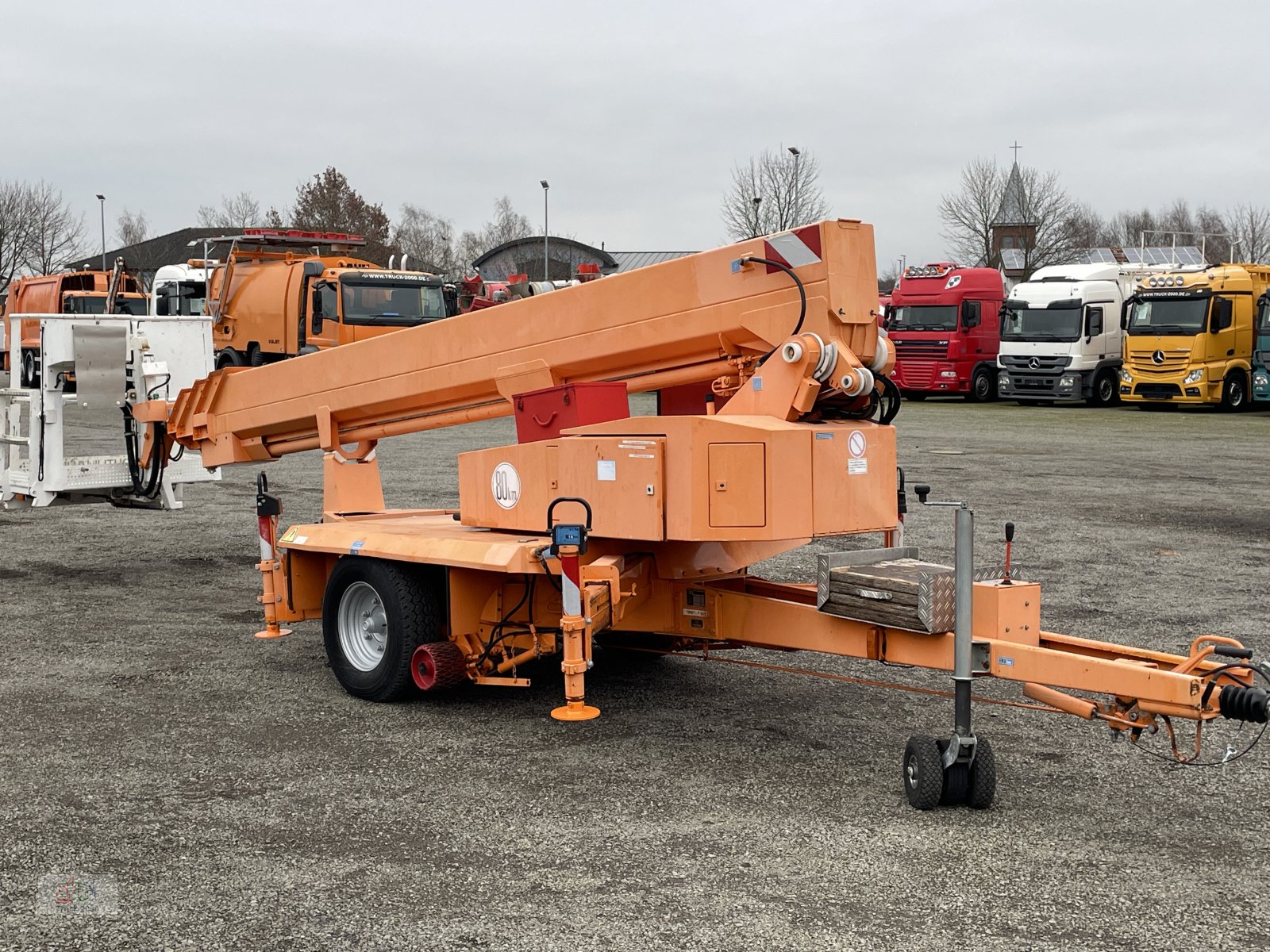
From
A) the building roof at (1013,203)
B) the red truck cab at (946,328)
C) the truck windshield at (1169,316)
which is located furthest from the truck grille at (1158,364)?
the building roof at (1013,203)

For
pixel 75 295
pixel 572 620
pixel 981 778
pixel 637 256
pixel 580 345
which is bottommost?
pixel 981 778

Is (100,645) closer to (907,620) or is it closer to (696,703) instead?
(696,703)

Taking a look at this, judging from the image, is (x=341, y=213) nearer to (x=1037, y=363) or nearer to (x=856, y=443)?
(x=1037, y=363)

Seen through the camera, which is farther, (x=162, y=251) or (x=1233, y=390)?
(x=162, y=251)

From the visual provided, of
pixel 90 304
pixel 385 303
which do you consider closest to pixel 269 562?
pixel 385 303

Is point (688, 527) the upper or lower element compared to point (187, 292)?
lower

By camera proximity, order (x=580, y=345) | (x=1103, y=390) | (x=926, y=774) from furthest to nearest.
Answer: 1. (x=1103, y=390)
2. (x=580, y=345)
3. (x=926, y=774)

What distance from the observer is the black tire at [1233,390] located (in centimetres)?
3108

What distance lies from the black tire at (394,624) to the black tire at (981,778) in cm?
276

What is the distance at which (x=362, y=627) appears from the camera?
7.19 meters

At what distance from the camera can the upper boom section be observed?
5707 millimetres

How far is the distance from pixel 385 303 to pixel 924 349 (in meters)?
15.5

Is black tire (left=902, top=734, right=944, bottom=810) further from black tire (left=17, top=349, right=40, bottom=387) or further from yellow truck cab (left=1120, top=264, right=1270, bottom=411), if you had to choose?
yellow truck cab (left=1120, top=264, right=1270, bottom=411)

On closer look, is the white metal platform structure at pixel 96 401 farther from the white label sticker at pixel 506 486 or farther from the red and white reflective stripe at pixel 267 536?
the white label sticker at pixel 506 486
